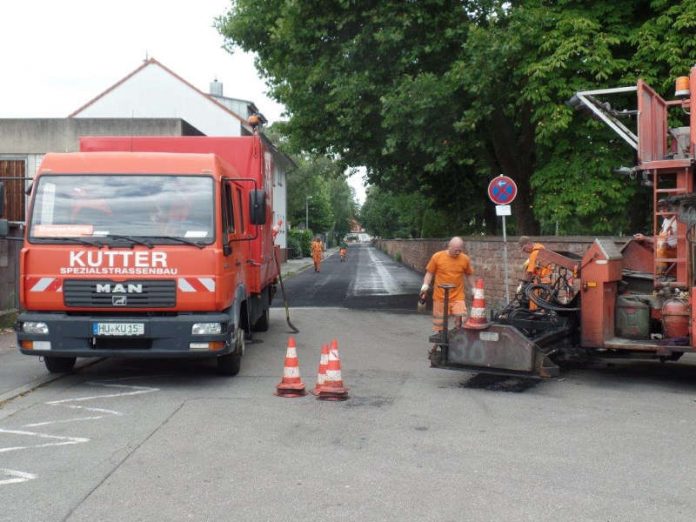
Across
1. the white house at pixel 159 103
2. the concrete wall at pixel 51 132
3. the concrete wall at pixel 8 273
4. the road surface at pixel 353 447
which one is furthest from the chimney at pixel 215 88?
the road surface at pixel 353 447

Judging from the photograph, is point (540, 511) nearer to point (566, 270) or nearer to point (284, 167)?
point (566, 270)

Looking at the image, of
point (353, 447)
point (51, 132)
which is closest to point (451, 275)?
point (353, 447)

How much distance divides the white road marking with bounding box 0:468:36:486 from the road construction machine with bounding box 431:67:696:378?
461 cm

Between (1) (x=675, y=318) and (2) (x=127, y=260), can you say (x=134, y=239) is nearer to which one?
(2) (x=127, y=260)

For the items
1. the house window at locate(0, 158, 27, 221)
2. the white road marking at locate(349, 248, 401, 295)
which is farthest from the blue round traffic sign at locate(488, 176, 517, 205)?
the house window at locate(0, 158, 27, 221)

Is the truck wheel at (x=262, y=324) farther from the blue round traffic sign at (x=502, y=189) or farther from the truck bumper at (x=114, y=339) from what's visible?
the truck bumper at (x=114, y=339)

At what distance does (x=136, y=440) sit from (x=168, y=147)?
5.34 m

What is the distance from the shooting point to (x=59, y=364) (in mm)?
9281

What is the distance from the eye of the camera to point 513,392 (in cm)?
834

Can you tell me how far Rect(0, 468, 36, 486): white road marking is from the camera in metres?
5.13

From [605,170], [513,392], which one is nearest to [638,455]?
[513,392]

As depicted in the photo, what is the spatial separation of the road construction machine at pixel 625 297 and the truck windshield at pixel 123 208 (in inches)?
121

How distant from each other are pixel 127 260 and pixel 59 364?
2.06m

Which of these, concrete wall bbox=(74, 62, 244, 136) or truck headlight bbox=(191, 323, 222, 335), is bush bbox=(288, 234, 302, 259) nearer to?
concrete wall bbox=(74, 62, 244, 136)
